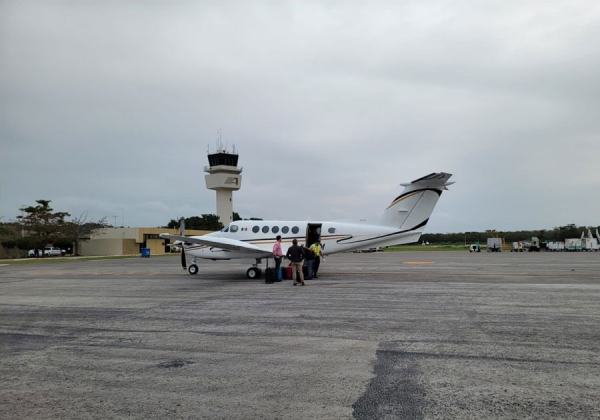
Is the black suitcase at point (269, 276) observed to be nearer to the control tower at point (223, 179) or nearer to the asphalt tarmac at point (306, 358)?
the asphalt tarmac at point (306, 358)

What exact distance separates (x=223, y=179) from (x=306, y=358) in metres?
91.6

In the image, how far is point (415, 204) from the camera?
2108 cm

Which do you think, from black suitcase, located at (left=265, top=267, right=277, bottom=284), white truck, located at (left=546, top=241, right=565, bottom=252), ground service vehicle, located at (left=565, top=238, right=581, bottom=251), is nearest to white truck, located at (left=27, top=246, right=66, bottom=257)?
black suitcase, located at (left=265, top=267, right=277, bottom=284)

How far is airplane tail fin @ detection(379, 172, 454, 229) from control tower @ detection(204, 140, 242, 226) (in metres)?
77.3

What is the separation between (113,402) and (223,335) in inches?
136

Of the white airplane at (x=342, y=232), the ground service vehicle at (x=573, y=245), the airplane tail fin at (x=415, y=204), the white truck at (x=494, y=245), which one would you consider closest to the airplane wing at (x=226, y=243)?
the white airplane at (x=342, y=232)

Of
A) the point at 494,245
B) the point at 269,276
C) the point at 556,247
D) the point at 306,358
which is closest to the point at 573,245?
the point at 556,247

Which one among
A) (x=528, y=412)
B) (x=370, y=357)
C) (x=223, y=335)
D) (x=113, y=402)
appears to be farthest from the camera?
(x=223, y=335)

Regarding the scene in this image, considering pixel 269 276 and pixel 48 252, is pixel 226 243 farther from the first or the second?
pixel 48 252

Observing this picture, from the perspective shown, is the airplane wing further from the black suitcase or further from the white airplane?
the black suitcase

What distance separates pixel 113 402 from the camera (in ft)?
15.8

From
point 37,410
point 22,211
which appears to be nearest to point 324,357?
point 37,410

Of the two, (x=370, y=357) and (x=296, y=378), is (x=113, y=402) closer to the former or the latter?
(x=296, y=378)

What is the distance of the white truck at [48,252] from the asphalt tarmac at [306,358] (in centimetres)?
6257
